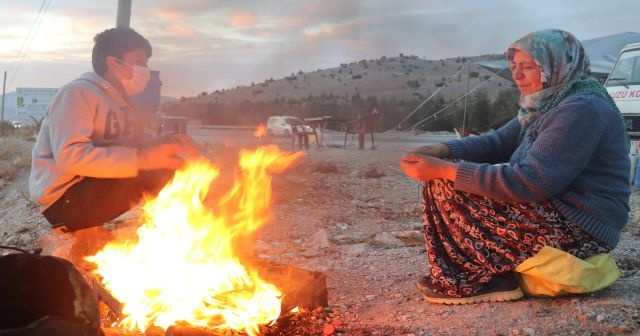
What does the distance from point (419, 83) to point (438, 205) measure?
2064 inches

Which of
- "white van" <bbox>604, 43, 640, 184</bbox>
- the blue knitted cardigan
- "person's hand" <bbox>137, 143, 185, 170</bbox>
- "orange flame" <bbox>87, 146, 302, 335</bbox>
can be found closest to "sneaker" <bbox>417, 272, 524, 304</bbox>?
the blue knitted cardigan

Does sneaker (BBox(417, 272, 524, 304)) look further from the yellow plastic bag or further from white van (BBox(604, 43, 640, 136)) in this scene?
white van (BBox(604, 43, 640, 136))

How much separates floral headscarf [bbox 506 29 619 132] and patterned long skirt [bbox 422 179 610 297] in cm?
57

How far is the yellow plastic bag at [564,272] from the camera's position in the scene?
272cm

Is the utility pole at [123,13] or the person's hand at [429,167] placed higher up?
the utility pole at [123,13]

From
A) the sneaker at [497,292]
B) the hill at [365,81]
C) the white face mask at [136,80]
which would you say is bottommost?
the sneaker at [497,292]

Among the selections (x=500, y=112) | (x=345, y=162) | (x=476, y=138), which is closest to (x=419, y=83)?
(x=500, y=112)

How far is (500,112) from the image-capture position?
2372 centimetres

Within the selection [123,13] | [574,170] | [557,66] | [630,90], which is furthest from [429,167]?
[630,90]

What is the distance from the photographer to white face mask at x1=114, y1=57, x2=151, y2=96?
359 cm

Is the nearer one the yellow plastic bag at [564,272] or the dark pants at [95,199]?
the yellow plastic bag at [564,272]

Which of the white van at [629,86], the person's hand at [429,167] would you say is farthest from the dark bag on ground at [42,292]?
the white van at [629,86]

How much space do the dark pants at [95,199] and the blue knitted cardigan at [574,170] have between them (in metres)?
1.95

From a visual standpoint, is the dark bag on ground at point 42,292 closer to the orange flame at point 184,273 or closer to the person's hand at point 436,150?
the orange flame at point 184,273
